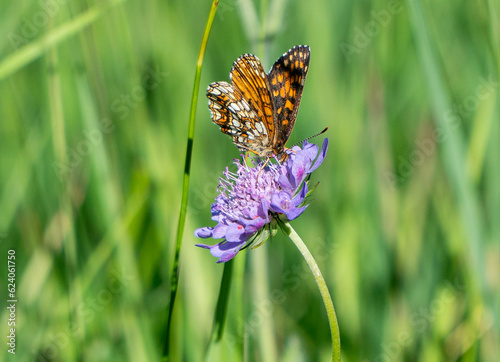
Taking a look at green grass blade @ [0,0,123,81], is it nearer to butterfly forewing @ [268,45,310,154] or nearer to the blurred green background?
the blurred green background

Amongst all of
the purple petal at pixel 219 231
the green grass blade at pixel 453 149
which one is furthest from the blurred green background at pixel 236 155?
the purple petal at pixel 219 231

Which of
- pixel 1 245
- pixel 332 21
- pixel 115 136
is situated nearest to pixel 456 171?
pixel 332 21

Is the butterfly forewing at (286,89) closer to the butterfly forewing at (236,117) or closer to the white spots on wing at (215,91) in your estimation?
the butterfly forewing at (236,117)

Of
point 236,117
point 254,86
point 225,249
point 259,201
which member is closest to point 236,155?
point 236,117

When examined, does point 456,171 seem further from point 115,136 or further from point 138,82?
point 115,136

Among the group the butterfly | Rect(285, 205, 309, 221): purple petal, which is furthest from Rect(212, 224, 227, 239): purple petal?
the butterfly

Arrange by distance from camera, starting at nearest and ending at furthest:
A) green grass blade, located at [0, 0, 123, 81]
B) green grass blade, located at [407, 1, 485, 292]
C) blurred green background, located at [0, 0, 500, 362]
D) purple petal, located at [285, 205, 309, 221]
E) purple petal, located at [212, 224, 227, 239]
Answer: purple petal, located at [285, 205, 309, 221] < purple petal, located at [212, 224, 227, 239] < green grass blade, located at [407, 1, 485, 292] < green grass blade, located at [0, 0, 123, 81] < blurred green background, located at [0, 0, 500, 362]
